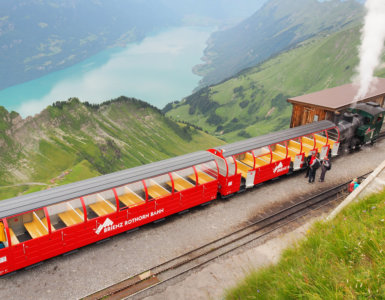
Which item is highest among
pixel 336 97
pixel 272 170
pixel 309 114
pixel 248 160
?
pixel 336 97

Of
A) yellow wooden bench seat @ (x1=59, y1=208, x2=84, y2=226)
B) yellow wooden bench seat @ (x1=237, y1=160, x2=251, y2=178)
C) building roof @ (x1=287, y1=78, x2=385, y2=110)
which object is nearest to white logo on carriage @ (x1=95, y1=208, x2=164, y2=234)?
yellow wooden bench seat @ (x1=59, y1=208, x2=84, y2=226)

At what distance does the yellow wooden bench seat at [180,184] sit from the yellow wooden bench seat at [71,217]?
4.80m

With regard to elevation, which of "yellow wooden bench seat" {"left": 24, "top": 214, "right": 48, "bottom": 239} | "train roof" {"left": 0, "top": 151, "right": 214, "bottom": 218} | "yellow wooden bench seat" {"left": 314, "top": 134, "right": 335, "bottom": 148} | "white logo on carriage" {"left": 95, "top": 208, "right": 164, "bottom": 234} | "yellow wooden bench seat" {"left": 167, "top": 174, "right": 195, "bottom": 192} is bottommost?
"white logo on carriage" {"left": 95, "top": 208, "right": 164, "bottom": 234}

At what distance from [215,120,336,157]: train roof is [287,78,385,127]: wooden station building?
1639 millimetres

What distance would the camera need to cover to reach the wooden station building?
1029 inches

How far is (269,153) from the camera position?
21.3 m

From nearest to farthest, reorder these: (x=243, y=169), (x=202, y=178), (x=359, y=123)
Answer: (x=202, y=178) → (x=243, y=169) → (x=359, y=123)

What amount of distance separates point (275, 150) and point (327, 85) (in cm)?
19452

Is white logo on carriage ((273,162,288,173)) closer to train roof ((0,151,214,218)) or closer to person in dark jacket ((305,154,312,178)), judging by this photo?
person in dark jacket ((305,154,312,178))

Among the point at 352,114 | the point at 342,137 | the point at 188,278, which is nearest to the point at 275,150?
the point at 342,137

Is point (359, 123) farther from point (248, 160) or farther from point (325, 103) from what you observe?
point (248, 160)

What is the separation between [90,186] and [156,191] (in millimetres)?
3630

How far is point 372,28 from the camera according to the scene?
3484cm

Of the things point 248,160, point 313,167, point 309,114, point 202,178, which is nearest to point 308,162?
point 313,167
